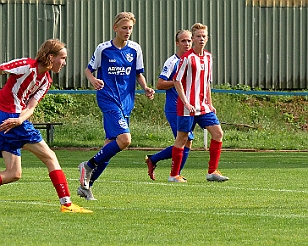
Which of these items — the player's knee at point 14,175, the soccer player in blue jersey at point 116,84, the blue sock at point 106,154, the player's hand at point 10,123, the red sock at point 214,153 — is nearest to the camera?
the player's hand at point 10,123

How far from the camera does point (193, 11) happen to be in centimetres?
2998

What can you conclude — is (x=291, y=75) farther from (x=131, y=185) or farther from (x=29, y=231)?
(x=29, y=231)

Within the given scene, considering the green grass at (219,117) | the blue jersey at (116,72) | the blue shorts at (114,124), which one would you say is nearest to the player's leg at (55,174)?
the blue shorts at (114,124)

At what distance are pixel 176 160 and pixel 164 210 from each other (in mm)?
4228

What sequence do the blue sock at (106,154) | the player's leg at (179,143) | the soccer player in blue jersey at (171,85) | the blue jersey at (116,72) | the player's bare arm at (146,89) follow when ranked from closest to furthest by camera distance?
the blue sock at (106,154)
the blue jersey at (116,72)
the player's bare arm at (146,89)
the player's leg at (179,143)
the soccer player in blue jersey at (171,85)

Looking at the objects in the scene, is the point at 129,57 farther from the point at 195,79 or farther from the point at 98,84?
the point at 195,79

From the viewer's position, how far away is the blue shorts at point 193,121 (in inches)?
536

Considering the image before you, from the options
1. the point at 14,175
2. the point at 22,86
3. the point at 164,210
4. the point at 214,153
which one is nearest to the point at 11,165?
the point at 14,175

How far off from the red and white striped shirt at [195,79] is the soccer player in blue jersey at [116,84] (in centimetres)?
188

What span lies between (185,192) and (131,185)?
1242 mm

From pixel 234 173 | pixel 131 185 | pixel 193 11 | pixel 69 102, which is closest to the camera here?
pixel 131 185

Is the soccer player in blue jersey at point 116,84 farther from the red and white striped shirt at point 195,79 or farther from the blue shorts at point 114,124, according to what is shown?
the red and white striped shirt at point 195,79

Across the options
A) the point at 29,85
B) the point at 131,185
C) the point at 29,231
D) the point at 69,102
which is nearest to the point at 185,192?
the point at 131,185

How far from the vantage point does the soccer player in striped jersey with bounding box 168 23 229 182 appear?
13484 millimetres
